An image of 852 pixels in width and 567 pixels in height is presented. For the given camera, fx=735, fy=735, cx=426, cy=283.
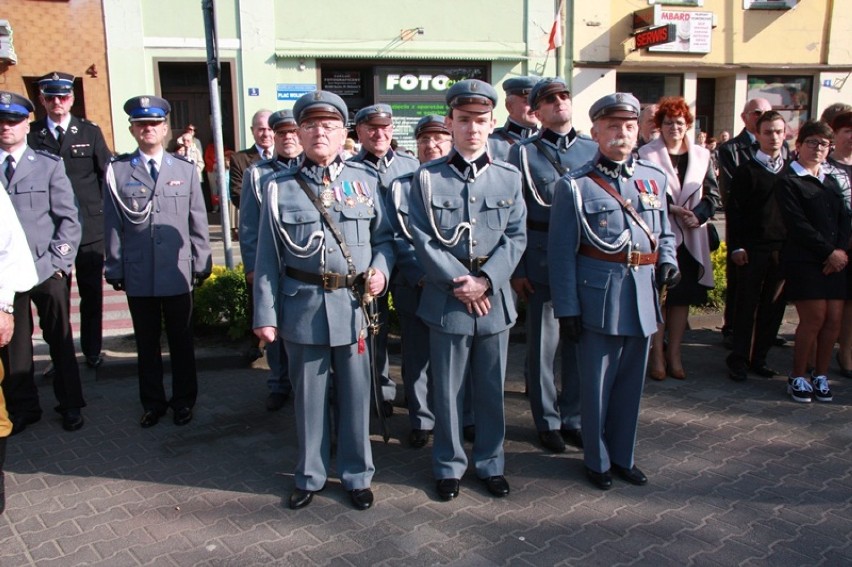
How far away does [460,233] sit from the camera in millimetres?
3773

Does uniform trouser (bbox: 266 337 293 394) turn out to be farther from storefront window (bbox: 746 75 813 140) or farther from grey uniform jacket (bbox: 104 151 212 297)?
storefront window (bbox: 746 75 813 140)

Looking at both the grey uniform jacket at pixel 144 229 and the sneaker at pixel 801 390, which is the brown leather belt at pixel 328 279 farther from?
the sneaker at pixel 801 390

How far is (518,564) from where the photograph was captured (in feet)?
10.6

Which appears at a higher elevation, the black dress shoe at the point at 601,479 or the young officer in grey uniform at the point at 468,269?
the young officer in grey uniform at the point at 468,269

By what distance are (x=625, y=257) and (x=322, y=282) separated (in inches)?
62.5

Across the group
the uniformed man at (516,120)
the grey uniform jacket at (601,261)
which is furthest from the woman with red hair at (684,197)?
the grey uniform jacket at (601,261)

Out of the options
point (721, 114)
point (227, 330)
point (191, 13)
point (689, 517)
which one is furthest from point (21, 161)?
point (721, 114)

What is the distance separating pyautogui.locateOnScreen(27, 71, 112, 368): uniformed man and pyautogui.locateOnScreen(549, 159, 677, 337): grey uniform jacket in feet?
12.3

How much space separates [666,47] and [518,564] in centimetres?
1625

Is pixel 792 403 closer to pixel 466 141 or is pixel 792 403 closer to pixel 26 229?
pixel 466 141

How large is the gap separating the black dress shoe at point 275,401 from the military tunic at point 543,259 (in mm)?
1866

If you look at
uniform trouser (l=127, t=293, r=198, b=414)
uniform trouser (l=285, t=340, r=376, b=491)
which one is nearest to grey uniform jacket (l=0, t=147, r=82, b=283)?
uniform trouser (l=127, t=293, r=198, b=414)

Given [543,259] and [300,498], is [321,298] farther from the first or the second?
[543,259]

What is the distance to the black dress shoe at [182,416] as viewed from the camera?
4973mm
